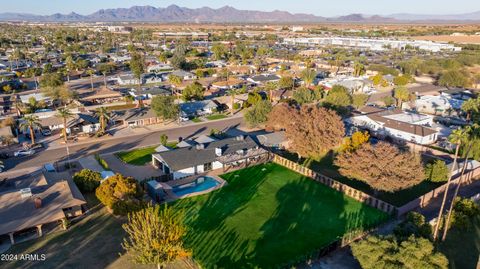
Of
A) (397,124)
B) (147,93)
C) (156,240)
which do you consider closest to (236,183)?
(156,240)

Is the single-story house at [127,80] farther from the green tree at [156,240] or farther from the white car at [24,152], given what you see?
the green tree at [156,240]

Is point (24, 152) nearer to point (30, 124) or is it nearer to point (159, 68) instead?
point (30, 124)

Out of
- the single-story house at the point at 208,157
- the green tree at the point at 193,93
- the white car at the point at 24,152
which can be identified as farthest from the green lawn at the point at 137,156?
the green tree at the point at 193,93

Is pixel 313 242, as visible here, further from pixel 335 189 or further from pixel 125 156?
pixel 125 156

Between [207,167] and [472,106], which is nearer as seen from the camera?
[207,167]

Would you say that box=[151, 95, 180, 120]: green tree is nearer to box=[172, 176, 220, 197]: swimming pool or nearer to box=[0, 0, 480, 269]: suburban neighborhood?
box=[0, 0, 480, 269]: suburban neighborhood

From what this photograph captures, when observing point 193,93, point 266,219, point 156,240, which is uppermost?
point 156,240

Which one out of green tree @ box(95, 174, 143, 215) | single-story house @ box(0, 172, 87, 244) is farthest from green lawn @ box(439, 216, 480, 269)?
single-story house @ box(0, 172, 87, 244)

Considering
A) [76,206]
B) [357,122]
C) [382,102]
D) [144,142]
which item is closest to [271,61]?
[382,102]
